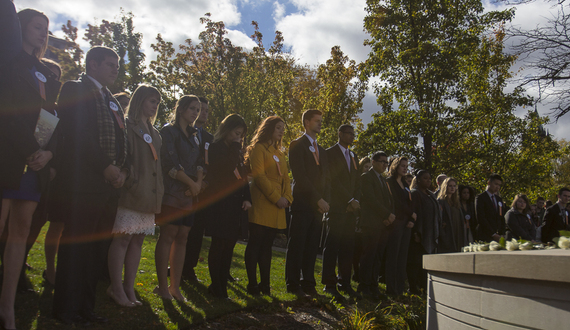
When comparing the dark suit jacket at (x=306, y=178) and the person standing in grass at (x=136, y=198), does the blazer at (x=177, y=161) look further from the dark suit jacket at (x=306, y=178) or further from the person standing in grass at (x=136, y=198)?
the dark suit jacket at (x=306, y=178)

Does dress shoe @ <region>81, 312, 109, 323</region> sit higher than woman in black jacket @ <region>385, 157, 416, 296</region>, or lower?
lower

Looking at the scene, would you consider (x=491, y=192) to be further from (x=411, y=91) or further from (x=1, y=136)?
(x=411, y=91)

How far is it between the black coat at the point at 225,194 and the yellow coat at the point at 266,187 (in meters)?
0.20

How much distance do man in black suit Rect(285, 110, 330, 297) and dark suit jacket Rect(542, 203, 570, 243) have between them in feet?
24.3

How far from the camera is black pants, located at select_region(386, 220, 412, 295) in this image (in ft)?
22.9

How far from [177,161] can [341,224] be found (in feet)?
9.06

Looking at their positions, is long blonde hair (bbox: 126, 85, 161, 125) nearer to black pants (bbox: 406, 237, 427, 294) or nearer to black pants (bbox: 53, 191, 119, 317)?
black pants (bbox: 53, 191, 119, 317)

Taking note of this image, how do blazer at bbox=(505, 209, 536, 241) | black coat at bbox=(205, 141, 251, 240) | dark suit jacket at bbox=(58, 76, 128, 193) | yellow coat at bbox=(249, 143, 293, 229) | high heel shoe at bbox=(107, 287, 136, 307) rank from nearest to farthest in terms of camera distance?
dark suit jacket at bbox=(58, 76, 128, 193) → high heel shoe at bbox=(107, 287, 136, 307) → black coat at bbox=(205, 141, 251, 240) → yellow coat at bbox=(249, 143, 293, 229) → blazer at bbox=(505, 209, 536, 241)

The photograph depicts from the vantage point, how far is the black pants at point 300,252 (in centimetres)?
575

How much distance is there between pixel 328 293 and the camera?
5.96m

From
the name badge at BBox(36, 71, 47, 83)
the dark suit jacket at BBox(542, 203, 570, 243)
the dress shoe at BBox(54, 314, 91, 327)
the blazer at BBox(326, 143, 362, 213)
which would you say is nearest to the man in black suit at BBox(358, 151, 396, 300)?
the blazer at BBox(326, 143, 362, 213)

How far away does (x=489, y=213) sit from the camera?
30.6 feet

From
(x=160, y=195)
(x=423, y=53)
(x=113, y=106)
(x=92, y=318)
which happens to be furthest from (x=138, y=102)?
(x=423, y=53)

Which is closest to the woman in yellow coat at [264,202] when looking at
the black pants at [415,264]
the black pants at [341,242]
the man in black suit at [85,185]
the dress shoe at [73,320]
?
the black pants at [341,242]
